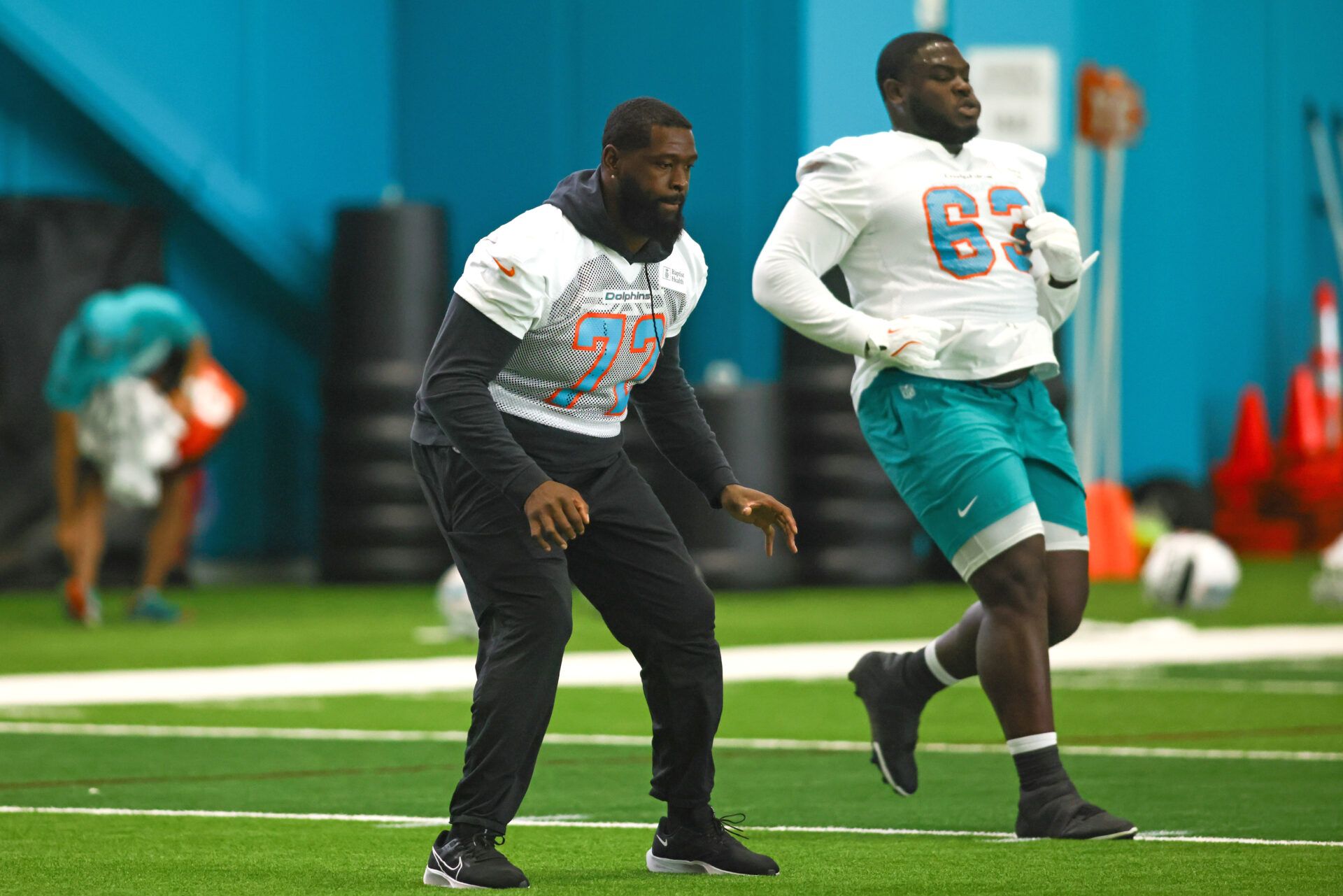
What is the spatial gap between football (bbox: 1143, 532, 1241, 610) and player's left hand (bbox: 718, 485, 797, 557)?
8.77 metres

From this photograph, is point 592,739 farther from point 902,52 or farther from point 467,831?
point 467,831

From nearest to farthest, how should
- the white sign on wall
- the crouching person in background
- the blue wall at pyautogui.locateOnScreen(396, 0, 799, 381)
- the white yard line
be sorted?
the white yard line → the crouching person in background → the white sign on wall → the blue wall at pyautogui.locateOnScreen(396, 0, 799, 381)

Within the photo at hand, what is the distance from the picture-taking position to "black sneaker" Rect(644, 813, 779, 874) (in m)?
4.90

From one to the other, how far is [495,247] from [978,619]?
6.43 feet

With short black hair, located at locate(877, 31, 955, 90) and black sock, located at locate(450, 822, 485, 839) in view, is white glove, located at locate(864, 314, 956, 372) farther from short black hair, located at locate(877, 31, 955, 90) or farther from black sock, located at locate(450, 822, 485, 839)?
black sock, located at locate(450, 822, 485, 839)

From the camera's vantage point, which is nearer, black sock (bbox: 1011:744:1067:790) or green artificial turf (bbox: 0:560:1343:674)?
black sock (bbox: 1011:744:1067:790)

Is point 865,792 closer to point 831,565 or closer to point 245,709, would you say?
point 245,709

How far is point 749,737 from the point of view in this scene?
7879 millimetres

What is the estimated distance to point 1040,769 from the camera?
5.45 meters

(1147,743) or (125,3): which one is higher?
(125,3)

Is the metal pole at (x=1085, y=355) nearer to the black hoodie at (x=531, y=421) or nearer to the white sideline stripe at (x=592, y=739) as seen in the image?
the white sideline stripe at (x=592, y=739)

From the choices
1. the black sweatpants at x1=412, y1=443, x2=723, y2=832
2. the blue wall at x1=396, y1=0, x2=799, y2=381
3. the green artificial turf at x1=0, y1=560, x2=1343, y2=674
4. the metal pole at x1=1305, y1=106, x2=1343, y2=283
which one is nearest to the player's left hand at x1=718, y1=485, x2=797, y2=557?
the black sweatpants at x1=412, y1=443, x2=723, y2=832

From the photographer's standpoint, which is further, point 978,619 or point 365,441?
point 365,441

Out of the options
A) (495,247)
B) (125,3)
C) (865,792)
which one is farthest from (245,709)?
(125,3)
